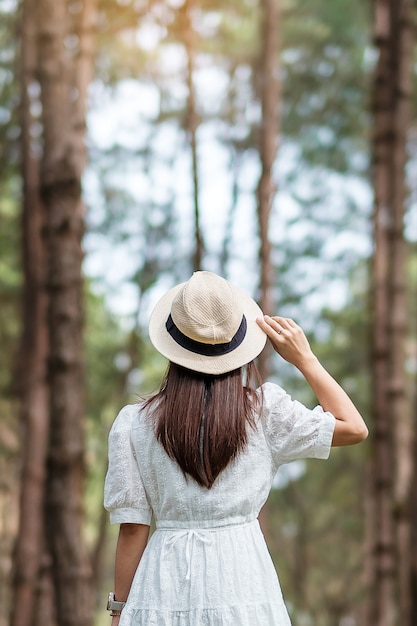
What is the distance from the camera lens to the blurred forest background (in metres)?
7.53

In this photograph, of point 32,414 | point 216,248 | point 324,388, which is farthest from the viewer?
point 216,248

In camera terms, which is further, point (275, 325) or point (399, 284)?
point (399, 284)

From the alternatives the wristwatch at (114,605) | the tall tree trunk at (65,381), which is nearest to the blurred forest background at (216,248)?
the tall tree trunk at (65,381)

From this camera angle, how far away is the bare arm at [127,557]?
2.89m

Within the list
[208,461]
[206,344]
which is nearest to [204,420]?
[208,461]

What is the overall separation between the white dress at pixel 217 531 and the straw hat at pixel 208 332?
6.0 inches

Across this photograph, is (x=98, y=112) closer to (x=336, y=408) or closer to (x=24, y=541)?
(x=24, y=541)

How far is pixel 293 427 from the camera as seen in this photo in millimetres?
2779

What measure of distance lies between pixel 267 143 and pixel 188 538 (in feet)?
31.6

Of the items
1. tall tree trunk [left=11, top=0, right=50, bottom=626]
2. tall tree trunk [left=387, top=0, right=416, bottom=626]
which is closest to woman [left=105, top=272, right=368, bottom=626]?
tall tree trunk [left=11, top=0, right=50, bottom=626]

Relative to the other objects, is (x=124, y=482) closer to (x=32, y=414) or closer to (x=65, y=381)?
(x=65, y=381)

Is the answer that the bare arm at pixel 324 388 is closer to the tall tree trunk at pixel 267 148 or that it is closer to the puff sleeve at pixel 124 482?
the puff sleeve at pixel 124 482

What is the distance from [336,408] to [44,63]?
19.1 ft

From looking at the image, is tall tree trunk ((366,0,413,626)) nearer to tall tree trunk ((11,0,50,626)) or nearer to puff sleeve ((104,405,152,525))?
tall tree trunk ((11,0,50,626))
